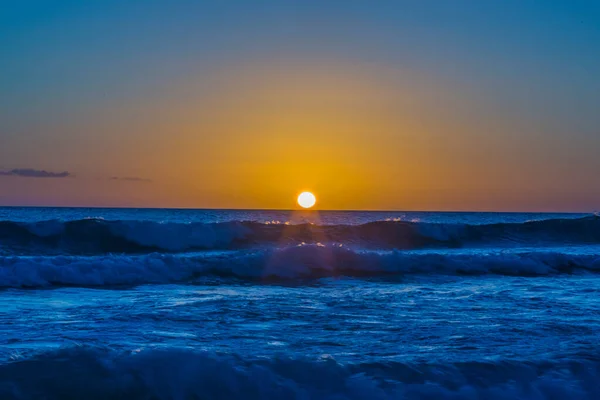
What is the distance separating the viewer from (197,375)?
5879 mm

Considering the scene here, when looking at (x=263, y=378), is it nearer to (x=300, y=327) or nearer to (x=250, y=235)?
(x=300, y=327)

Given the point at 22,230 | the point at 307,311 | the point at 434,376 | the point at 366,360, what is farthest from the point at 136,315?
the point at 22,230

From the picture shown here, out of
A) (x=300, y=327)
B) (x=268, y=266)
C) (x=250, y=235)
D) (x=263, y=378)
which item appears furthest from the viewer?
(x=250, y=235)

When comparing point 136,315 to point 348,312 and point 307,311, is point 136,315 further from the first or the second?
point 348,312

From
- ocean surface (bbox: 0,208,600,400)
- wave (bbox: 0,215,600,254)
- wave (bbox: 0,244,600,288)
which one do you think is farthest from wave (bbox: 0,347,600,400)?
wave (bbox: 0,215,600,254)

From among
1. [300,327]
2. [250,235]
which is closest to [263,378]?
[300,327]

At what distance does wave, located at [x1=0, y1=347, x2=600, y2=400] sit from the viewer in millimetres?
5668

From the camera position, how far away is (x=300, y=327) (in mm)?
7973

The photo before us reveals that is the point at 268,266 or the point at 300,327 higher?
the point at 268,266

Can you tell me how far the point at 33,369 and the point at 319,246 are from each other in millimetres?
11770

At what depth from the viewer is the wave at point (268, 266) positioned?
13.5 metres

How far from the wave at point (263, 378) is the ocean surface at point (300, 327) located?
0.04ft

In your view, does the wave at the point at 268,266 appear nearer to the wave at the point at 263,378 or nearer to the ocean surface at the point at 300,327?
the ocean surface at the point at 300,327

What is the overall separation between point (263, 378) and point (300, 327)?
2.12 metres
